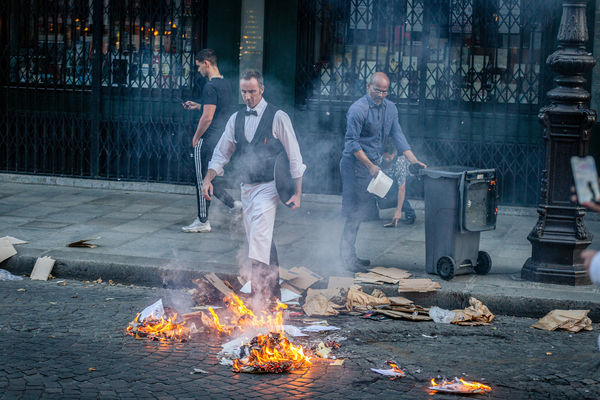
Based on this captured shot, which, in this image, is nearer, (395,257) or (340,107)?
(395,257)

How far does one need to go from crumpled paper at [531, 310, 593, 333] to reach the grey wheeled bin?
1.10 meters

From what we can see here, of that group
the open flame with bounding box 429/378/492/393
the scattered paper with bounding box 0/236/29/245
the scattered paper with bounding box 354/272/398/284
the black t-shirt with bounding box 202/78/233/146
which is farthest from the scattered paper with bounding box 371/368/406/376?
the scattered paper with bounding box 0/236/29/245

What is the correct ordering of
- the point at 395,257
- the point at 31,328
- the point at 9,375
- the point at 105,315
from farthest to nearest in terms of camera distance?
the point at 395,257, the point at 105,315, the point at 31,328, the point at 9,375

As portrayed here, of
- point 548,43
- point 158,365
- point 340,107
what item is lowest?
point 158,365

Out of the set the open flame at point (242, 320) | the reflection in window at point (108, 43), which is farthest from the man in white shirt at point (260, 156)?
the reflection in window at point (108, 43)

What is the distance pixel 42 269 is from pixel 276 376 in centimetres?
362

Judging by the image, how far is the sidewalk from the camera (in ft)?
24.4

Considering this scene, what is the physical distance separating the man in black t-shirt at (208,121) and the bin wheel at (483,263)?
9.55 feet

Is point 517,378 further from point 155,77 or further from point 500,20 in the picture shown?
point 155,77

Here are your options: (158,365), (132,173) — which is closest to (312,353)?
(158,365)

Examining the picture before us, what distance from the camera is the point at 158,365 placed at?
18.5ft

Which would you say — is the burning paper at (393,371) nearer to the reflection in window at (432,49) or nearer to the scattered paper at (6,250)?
the scattered paper at (6,250)

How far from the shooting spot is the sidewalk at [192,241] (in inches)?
293

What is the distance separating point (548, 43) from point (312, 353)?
6.50 meters
